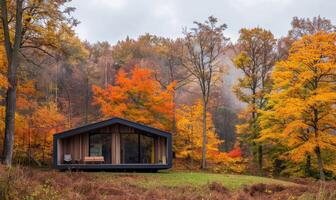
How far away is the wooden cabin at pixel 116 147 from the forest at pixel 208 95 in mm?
3152

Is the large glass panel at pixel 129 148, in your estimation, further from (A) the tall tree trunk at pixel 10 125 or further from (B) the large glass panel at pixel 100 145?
(A) the tall tree trunk at pixel 10 125

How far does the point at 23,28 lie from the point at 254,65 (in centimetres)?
1539

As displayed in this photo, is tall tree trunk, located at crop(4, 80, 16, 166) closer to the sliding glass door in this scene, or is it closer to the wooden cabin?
the wooden cabin

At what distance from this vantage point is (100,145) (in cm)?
2042

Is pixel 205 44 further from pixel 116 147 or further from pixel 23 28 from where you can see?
pixel 23 28

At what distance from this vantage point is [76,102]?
39.7 m

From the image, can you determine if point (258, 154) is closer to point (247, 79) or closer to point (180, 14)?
point (247, 79)

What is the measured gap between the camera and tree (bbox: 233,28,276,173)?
26.3 meters

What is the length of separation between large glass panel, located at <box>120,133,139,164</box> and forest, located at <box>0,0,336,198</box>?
13.2ft

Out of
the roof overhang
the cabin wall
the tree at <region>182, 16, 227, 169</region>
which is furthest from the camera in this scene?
the tree at <region>182, 16, 227, 169</region>

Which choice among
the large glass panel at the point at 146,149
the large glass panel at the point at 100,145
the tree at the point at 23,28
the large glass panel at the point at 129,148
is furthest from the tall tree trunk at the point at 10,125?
the large glass panel at the point at 146,149

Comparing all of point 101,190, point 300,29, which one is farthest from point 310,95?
point 101,190

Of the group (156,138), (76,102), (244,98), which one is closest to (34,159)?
(156,138)

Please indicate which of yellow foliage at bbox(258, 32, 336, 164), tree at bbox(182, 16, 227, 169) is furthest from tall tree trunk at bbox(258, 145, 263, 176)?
yellow foliage at bbox(258, 32, 336, 164)
